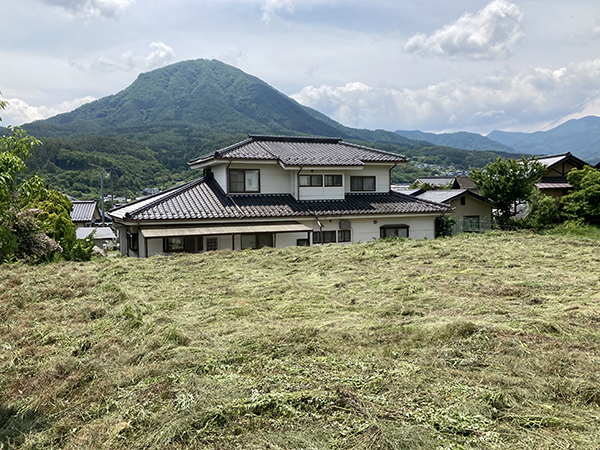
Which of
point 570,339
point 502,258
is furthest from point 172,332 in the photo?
point 502,258

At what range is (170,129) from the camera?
303 ft

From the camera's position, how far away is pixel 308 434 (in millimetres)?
2375

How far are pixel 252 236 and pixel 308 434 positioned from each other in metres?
11.0

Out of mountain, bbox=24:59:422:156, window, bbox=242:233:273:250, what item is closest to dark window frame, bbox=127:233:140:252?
window, bbox=242:233:273:250

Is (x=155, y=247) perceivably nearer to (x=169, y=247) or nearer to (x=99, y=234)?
(x=169, y=247)

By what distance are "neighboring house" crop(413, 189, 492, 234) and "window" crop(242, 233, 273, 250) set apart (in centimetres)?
1085

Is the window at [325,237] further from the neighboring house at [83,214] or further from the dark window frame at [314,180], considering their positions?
the neighboring house at [83,214]

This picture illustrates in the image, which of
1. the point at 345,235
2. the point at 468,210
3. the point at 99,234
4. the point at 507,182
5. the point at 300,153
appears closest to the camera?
the point at 345,235

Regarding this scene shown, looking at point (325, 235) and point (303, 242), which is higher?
point (325, 235)

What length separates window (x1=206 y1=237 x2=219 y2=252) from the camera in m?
12.8

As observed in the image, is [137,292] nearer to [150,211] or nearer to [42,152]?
[150,211]

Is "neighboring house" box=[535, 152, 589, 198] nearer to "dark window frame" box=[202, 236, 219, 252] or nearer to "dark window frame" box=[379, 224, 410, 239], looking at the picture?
"dark window frame" box=[379, 224, 410, 239]

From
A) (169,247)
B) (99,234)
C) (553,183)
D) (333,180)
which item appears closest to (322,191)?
(333,180)

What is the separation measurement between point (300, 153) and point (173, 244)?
21.2ft
